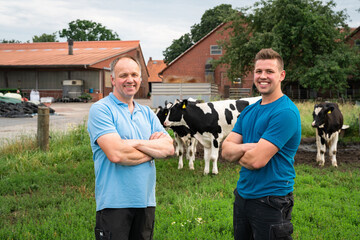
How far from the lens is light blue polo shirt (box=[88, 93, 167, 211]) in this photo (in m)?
2.54

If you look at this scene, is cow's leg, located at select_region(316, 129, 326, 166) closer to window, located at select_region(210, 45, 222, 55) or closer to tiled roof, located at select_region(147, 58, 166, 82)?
window, located at select_region(210, 45, 222, 55)

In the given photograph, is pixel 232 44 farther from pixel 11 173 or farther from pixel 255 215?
pixel 255 215

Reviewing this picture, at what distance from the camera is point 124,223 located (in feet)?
8.30

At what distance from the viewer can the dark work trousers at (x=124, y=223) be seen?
98.2 inches

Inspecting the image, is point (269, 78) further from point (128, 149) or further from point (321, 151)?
point (321, 151)

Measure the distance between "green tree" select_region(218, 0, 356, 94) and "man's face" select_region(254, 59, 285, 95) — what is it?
2061cm

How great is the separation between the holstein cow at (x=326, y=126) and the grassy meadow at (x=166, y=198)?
63 centimetres

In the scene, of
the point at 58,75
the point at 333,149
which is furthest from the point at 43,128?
the point at 58,75

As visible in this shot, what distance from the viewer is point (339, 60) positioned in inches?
916

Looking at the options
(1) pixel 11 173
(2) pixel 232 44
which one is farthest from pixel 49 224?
(2) pixel 232 44

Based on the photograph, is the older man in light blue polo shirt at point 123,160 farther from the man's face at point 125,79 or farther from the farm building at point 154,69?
the farm building at point 154,69

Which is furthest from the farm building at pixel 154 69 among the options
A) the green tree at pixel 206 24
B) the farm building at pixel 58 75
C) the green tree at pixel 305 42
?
the green tree at pixel 305 42

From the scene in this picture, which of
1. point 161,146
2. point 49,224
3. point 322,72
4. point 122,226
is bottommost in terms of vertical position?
point 49,224

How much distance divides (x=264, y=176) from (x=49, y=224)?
314 centimetres
